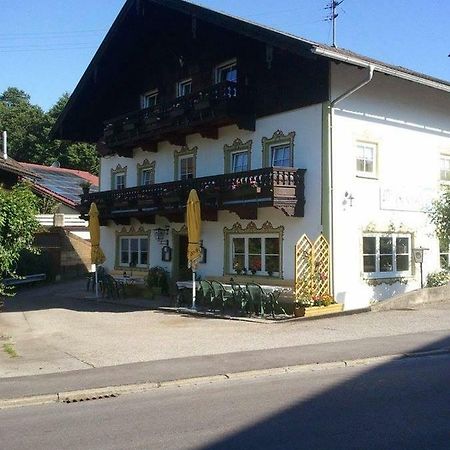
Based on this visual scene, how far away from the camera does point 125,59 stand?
23922 mm

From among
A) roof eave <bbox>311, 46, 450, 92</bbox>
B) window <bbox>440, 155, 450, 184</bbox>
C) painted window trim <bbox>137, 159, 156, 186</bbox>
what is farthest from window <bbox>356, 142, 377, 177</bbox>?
painted window trim <bbox>137, 159, 156, 186</bbox>

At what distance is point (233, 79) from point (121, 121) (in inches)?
201

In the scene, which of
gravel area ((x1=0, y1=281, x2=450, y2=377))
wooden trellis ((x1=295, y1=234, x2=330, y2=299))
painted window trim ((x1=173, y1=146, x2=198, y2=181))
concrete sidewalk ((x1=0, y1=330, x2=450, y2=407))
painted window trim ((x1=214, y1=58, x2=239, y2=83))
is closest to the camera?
concrete sidewalk ((x1=0, y1=330, x2=450, y2=407))

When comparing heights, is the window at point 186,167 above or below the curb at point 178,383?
above

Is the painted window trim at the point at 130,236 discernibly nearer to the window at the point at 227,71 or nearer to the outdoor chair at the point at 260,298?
the window at the point at 227,71

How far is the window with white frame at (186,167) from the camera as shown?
21219 millimetres

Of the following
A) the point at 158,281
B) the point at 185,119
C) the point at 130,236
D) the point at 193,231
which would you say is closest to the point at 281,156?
the point at 193,231

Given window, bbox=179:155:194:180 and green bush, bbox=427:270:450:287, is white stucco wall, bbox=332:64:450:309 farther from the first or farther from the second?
window, bbox=179:155:194:180

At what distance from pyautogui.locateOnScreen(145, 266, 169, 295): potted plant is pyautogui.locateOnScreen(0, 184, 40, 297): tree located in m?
9.23

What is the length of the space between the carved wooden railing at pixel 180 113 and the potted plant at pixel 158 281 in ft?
15.8

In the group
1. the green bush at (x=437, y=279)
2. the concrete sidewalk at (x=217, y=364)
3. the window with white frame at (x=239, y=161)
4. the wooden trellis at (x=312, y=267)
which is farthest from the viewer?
the window with white frame at (x=239, y=161)

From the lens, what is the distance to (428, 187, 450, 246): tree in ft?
57.4

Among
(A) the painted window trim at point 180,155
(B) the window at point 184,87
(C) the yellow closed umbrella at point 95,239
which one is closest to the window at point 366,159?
(A) the painted window trim at point 180,155

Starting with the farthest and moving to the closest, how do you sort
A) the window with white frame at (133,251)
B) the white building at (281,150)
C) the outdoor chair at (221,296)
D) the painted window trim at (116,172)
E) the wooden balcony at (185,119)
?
the painted window trim at (116,172) < the window with white frame at (133,251) < the wooden balcony at (185,119) < the outdoor chair at (221,296) < the white building at (281,150)
